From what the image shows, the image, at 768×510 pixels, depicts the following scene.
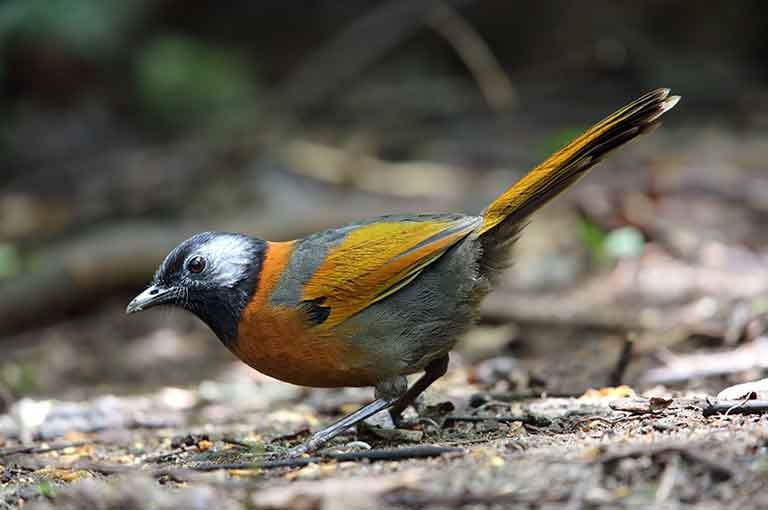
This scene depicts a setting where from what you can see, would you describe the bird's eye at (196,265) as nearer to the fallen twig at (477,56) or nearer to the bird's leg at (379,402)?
the bird's leg at (379,402)

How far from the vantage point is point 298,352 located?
4.15m

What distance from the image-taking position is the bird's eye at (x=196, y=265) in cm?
448

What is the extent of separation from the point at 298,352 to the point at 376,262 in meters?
0.56

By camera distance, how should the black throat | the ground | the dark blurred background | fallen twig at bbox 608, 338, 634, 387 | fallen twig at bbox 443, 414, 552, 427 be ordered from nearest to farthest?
the ground
fallen twig at bbox 443, 414, 552, 427
the black throat
fallen twig at bbox 608, 338, 634, 387
the dark blurred background

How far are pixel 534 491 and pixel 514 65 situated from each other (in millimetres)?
9262

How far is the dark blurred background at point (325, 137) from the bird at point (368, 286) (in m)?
2.77

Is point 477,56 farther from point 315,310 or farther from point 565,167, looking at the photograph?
point 315,310

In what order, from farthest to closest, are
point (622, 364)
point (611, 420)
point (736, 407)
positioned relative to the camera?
1. point (622, 364)
2. point (611, 420)
3. point (736, 407)

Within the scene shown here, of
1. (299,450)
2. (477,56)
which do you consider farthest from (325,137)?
(299,450)

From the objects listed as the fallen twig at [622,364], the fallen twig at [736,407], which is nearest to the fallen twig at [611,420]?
the fallen twig at [736,407]

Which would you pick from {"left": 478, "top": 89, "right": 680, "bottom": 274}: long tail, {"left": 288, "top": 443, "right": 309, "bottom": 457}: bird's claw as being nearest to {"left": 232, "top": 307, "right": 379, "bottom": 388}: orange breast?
{"left": 288, "top": 443, "right": 309, "bottom": 457}: bird's claw

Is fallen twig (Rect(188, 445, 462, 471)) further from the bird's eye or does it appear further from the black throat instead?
the bird's eye

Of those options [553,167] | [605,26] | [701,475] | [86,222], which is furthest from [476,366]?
[605,26]

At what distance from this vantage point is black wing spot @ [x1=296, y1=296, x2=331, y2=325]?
4207 millimetres
